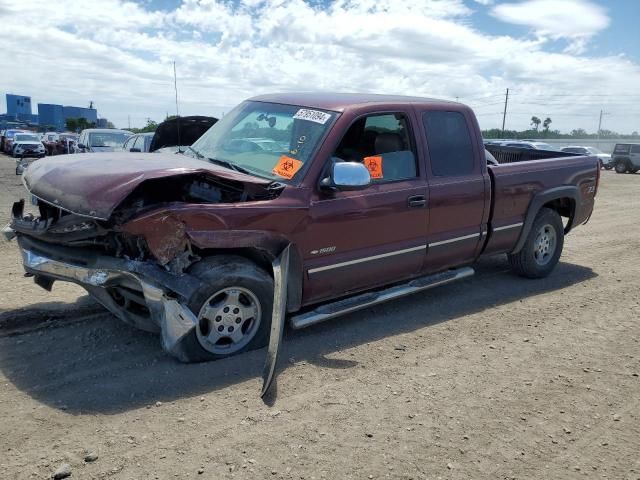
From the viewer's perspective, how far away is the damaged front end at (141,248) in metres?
3.55

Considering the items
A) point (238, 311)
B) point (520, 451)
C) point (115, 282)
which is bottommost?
point (520, 451)

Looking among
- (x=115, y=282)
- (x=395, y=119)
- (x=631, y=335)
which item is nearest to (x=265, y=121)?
(x=395, y=119)

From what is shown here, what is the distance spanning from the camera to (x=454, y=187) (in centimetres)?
508

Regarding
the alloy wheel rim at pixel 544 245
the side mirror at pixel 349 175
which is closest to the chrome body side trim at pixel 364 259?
the side mirror at pixel 349 175

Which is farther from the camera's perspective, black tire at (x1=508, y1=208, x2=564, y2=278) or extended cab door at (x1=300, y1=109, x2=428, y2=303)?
black tire at (x1=508, y1=208, x2=564, y2=278)

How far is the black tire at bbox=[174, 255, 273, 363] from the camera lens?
370 centimetres

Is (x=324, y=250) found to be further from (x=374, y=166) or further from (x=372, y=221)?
(x=374, y=166)

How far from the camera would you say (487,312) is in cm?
525

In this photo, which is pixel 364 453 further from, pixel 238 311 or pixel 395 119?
pixel 395 119

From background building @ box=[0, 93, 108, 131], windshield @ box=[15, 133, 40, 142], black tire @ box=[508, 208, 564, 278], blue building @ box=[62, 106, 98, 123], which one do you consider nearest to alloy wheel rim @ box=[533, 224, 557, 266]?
black tire @ box=[508, 208, 564, 278]

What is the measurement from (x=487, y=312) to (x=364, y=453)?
2709mm

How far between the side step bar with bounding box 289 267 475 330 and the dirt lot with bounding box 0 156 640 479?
23cm

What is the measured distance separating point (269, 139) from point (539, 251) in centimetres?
361

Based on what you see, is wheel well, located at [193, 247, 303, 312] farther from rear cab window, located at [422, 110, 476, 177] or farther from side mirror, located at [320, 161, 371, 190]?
rear cab window, located at [422, 110, 476, 177]
